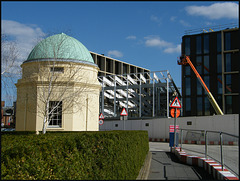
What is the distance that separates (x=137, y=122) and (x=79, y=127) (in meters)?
14.0

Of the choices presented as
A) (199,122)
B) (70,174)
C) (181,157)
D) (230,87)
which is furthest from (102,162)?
(230,87)

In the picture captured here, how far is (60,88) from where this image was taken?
18422 mm

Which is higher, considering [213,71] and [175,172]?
[213,71]

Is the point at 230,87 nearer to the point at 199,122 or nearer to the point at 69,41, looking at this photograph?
the point at 199,122

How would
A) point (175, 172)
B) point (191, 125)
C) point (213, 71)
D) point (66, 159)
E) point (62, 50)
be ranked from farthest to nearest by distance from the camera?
1. point (213, 71)
2. point (191, 125)
3. point (62, 50)
4. point (175, 172)
5. point (66, 159)

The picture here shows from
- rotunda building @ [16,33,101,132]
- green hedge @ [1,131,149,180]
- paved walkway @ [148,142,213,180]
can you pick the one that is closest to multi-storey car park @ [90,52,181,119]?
rotunda building @ [16,33,101,132]

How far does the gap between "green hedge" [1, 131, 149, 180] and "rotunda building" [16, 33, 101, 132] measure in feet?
38.3

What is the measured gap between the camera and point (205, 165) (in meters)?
11.0

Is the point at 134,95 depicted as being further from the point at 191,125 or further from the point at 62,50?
the point at 62,50

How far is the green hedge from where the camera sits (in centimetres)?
419

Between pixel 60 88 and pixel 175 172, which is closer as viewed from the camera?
pixel 175 172

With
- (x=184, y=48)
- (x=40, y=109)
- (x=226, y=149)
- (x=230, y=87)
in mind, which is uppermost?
(x=184, y=48)

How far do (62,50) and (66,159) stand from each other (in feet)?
46.0

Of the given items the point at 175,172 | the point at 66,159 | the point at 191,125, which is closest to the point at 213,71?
the point at 191,125
